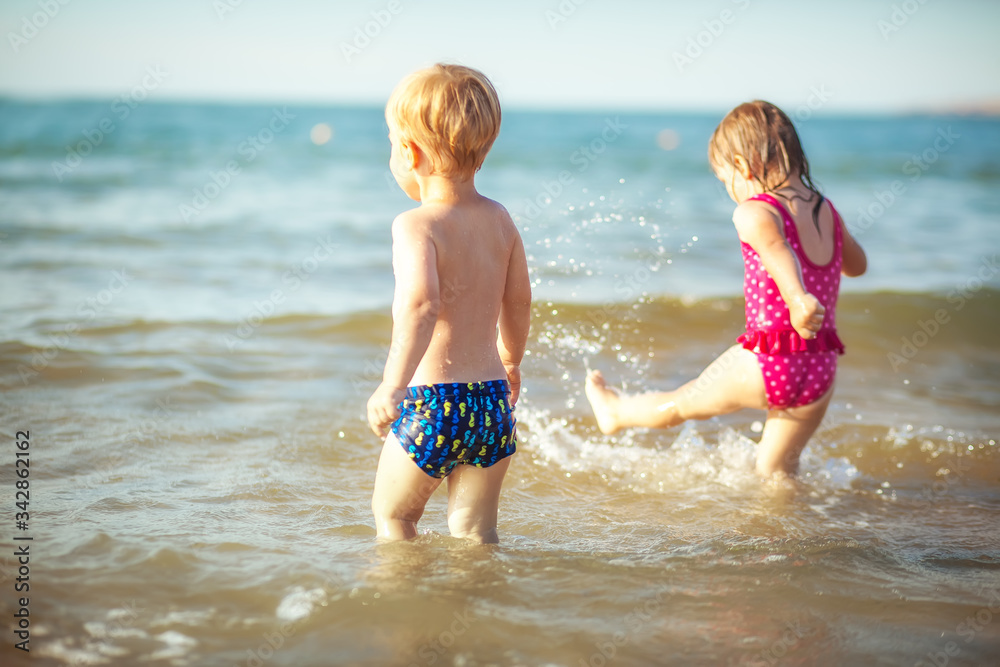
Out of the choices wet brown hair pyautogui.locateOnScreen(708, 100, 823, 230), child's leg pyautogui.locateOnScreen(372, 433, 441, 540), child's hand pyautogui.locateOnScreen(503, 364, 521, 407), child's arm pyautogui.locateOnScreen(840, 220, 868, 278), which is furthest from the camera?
child's arm pyautogui.locateOnScreen(840, 220, 868, 278)

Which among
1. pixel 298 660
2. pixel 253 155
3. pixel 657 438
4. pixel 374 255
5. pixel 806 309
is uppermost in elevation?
pixel 253 155

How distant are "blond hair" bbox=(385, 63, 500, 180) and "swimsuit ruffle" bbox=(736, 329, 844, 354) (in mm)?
1344

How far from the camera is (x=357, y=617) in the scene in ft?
7.09

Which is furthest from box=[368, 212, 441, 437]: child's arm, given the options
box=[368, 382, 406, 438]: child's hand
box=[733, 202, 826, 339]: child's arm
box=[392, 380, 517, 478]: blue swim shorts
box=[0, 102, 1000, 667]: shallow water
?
box=[733, 202, 826, 339]: child's arm

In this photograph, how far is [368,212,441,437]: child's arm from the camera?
206 cm

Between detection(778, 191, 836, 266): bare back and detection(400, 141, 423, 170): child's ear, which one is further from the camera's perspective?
detection(778, 191, 836, 266): bare back

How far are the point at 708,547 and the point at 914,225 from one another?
969cm

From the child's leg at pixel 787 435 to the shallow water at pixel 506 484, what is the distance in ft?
0.37

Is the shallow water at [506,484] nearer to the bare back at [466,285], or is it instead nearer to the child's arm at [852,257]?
the bare back at [466,285]

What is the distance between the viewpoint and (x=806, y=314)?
2752 mm

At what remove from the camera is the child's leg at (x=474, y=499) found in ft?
7.85

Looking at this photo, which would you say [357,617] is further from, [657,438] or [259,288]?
[259,288]

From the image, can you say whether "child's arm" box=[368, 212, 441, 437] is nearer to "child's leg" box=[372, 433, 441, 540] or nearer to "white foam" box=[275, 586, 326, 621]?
"child's leg" box=[372, 433, 441, 540]

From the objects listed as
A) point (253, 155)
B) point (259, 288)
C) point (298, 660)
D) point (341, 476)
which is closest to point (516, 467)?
point (341, 476)
